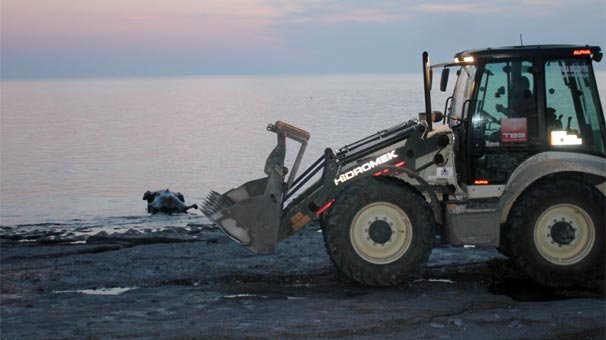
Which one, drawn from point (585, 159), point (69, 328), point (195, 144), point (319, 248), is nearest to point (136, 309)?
point (69, 328)

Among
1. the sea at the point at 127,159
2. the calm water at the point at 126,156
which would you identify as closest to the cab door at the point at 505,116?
the sea at the point at 127,159

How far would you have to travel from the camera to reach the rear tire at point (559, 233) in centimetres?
1155

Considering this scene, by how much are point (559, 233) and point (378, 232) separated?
2.09 metres

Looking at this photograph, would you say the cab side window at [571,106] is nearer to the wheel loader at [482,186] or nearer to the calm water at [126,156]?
the wheel loader at [482,186]

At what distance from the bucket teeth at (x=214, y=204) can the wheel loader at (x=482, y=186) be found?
1.57 ft

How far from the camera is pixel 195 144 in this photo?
44375 mm

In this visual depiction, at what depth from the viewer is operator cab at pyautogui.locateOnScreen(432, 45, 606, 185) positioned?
11.7 meters

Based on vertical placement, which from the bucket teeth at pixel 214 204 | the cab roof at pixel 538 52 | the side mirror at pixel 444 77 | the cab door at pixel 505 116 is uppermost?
the cab roof at pixel 538 52

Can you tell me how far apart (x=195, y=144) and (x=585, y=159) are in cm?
3368

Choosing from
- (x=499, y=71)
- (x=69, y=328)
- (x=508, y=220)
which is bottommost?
(x=69, y=328)

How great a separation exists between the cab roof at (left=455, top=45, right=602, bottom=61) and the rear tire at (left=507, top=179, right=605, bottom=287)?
4.83 ft

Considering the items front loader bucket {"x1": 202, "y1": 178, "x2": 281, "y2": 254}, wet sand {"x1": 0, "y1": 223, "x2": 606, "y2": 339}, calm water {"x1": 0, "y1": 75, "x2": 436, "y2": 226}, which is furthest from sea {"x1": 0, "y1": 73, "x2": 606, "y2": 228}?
front loader bucket {"x1": 202, "y1": 178, "x2": 281, "y2": 254}

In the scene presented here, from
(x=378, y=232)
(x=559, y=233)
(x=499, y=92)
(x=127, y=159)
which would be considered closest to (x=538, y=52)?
(x=499, y=92)

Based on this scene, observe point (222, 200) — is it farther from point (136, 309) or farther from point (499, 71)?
point (499, 71)
